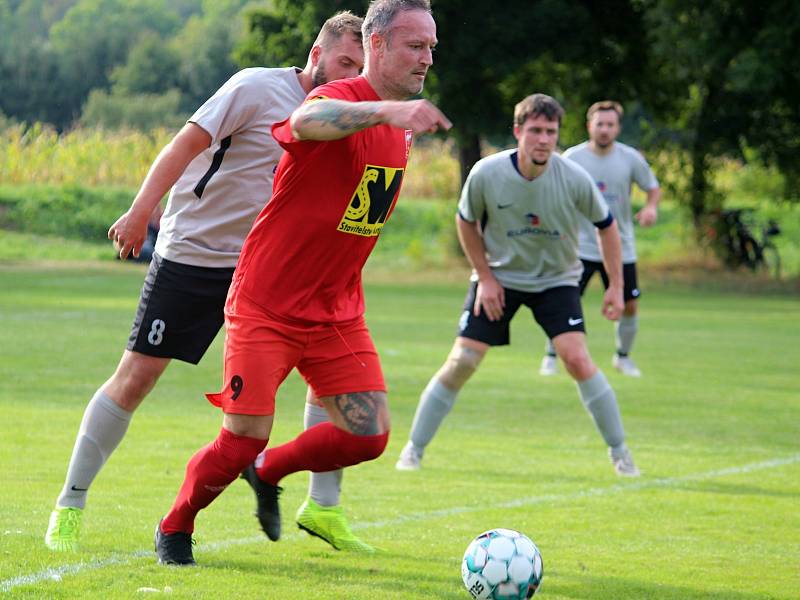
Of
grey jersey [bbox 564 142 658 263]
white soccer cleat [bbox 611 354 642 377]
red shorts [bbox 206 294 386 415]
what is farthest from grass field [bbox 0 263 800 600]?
grey jersey [bbox 564 142 658 263]

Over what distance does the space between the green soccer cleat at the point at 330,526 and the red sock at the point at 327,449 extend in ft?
1.31

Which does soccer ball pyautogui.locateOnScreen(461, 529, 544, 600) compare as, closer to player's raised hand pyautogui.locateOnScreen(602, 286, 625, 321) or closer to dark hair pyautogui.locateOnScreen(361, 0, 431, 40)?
dark hair pyautogui.locateOnScreen(361, 0, 431, 40)

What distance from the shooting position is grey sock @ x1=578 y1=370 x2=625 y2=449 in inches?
335

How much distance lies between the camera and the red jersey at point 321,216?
5117mm

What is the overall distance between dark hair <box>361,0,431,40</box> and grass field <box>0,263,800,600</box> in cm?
207

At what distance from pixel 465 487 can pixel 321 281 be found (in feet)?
9.45

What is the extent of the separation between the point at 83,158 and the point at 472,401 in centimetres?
3323

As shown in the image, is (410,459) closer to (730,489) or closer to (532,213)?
(532,213)

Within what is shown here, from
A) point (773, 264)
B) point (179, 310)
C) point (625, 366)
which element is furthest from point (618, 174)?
point (773, 264)

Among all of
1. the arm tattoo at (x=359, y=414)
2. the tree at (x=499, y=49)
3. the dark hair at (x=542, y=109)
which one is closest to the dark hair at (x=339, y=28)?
the arm tattoo at (x=359, y=414)

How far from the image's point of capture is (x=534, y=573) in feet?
17.0

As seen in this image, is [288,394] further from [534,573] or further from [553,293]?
[534,573]

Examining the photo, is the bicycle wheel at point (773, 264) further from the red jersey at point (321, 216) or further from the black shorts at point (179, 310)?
the red jersey at point (321, 216)

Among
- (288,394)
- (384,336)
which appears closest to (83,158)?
(384,336)
